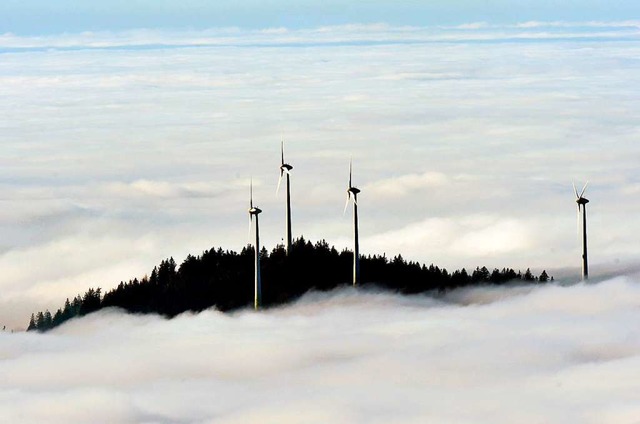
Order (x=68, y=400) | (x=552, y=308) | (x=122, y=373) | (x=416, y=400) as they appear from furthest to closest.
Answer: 1. (x=552, y=308)
2. (x=122, y=373)
3. (x=68, y=400)
4. (x=416, y=400)

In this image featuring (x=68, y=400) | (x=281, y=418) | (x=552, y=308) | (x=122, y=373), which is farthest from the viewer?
(x=552, y=308)

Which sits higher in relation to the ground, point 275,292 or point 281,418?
point 275,292

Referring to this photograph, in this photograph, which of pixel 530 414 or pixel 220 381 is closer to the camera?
pixel 530 414

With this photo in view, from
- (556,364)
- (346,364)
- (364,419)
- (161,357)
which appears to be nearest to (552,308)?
(556,364)

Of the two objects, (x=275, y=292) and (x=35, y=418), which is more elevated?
(x=275, y=292)

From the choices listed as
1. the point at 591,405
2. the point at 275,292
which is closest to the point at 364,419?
the point at 591,405

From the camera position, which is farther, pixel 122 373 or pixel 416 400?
pixel 122 373

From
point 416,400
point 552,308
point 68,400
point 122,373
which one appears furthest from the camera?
point 552,308

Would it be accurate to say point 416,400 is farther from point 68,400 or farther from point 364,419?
point 68,400

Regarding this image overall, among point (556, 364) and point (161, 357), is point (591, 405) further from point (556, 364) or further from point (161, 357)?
point (161, 357)
